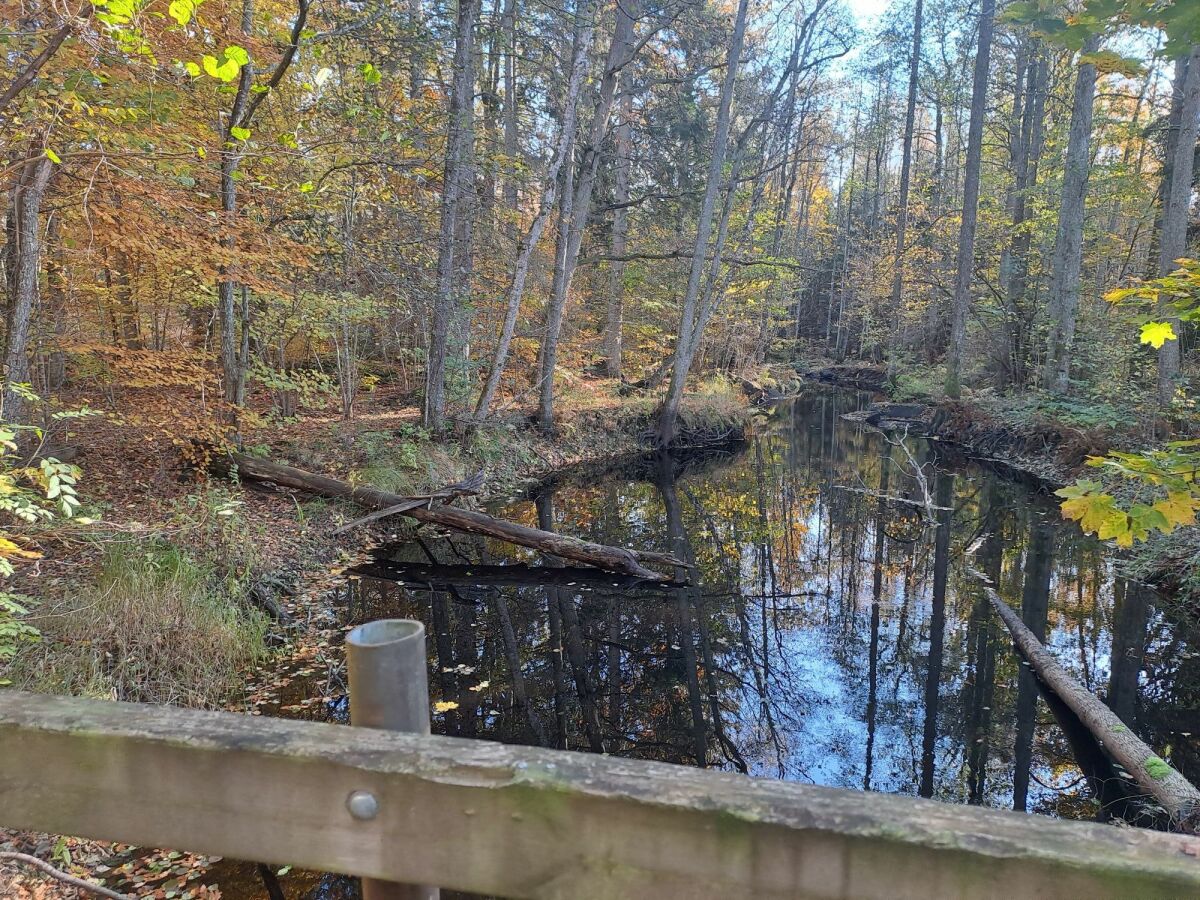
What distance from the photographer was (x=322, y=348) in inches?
538

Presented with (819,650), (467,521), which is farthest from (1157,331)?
(467,521)

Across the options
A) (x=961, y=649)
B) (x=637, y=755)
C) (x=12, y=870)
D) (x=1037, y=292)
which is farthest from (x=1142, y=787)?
(x=1037, y=292)

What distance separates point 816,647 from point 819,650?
6 centimetres

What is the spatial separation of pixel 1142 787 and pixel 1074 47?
4033 mm

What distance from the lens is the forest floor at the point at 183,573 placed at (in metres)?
3.84

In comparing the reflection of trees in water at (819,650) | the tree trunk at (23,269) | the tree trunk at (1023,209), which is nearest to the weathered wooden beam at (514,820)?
the reflection of trees in water at (819,650)

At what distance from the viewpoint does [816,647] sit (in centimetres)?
640

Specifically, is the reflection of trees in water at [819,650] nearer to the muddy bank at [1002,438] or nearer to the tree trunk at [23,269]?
the muddy bank at [1002,438]

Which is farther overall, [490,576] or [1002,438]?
[1002,438]

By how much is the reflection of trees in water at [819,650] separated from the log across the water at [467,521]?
327mm

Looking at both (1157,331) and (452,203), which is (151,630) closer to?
(1157,331)

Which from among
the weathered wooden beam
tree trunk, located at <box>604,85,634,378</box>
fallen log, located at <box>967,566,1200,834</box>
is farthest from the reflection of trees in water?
tree trunk, located at <box>604,85,634,378</box>

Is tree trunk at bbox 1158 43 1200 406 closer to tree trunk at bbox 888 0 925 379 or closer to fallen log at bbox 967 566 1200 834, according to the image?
fallen log at bbox 967 566 1200 834

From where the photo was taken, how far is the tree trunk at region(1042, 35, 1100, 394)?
13734 millimetres
